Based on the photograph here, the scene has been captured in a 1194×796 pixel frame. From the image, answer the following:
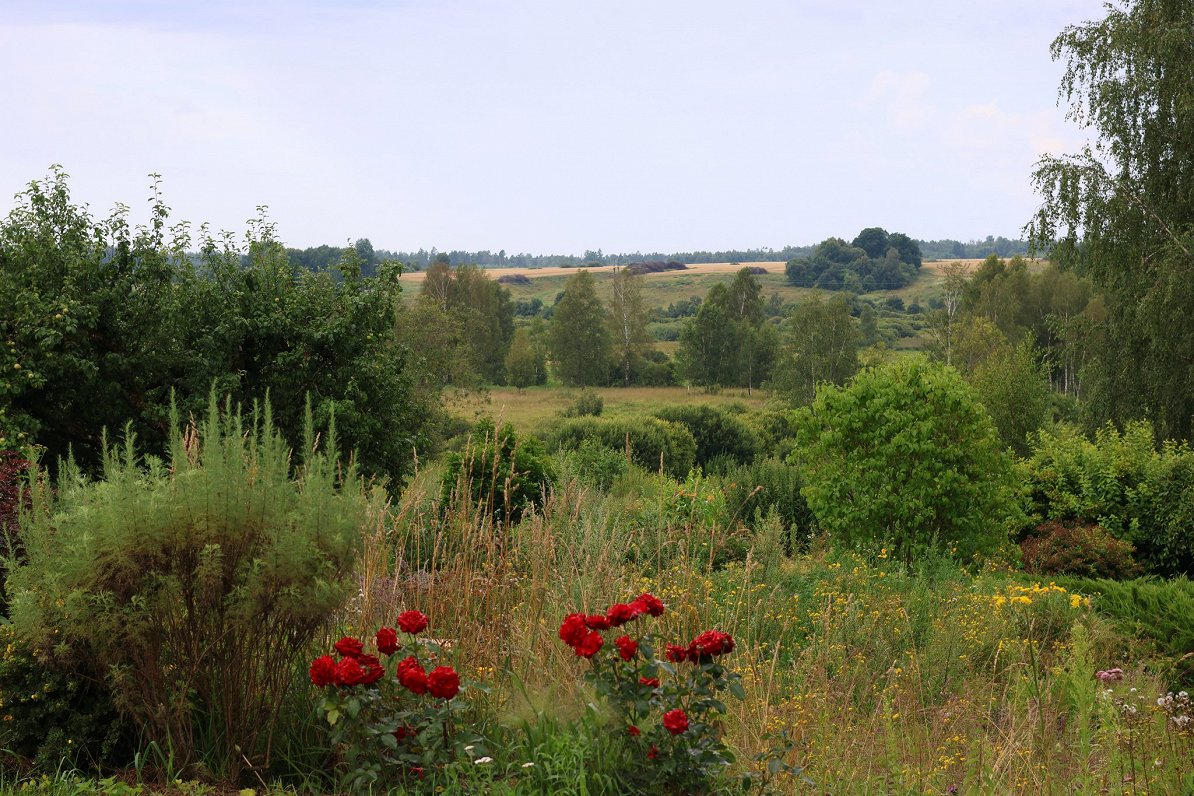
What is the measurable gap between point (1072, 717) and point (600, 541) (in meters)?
2.39

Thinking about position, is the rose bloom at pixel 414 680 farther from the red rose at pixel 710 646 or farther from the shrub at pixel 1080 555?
the shrub at pixel 1080 555

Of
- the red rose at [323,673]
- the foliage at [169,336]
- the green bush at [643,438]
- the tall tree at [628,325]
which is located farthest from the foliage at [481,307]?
the red rose at [323,673]

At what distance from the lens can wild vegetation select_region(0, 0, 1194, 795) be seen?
330 centimetres

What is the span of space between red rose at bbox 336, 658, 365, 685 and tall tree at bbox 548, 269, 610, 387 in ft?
160

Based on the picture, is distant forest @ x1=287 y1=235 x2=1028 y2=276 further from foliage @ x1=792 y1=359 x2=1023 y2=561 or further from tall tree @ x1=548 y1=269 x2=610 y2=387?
foliage @ x1=792 y1=359 x2=1023 y2=561

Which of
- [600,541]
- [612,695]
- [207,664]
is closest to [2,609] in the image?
[207,664]

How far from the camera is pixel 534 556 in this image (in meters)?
4.44

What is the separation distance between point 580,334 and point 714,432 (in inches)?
942

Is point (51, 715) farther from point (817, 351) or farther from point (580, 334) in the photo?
point (580, 334)

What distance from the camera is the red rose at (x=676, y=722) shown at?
284cm

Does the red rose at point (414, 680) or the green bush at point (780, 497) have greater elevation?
the red rose at point (414, 680)

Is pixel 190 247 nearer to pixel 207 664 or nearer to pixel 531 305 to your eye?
pixel 207 664

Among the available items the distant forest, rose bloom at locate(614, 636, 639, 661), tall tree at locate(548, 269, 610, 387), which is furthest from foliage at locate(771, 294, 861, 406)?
the distant forest

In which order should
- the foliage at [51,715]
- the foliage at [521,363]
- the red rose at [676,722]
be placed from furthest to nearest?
the foliage at [521,363], the foliage at [51,715], the red rose at [676,722]
